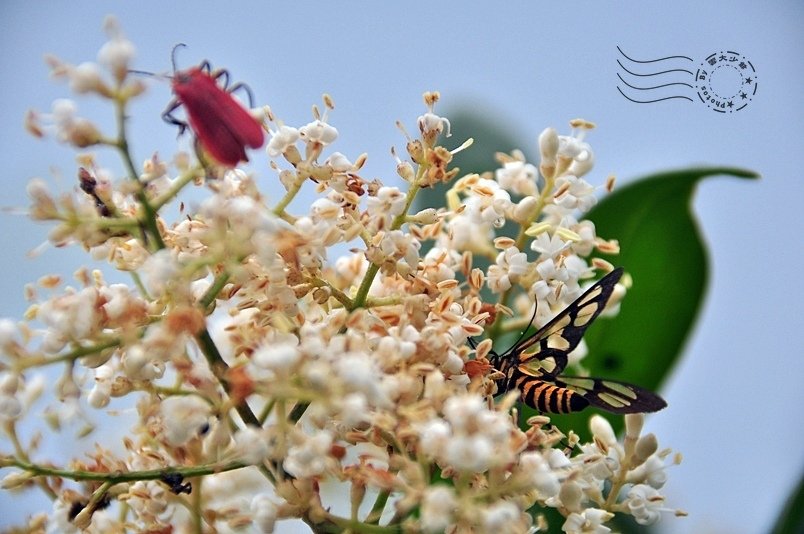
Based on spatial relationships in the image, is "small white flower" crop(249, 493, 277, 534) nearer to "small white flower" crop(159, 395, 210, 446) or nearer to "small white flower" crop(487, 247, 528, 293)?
"small white flower" crop(159, 395, 210, 446)

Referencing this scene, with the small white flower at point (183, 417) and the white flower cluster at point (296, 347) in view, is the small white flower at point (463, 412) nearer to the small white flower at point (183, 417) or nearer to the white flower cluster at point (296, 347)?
the white flower cluster at point (296, 347)

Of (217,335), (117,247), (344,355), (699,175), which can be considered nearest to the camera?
(344,355)

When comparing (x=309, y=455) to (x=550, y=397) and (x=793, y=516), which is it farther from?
(x=793, y=516)

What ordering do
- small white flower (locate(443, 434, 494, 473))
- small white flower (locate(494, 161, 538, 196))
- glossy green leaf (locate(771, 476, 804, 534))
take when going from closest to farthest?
small white flower (locate(443, 434, 494, 473)), small white flower (locate(494, 161, 538, 196)), glossy green leaf (locate(771, 476, 804, 534))

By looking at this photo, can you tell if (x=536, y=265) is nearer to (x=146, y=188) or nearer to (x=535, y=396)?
(x=535, y=396)

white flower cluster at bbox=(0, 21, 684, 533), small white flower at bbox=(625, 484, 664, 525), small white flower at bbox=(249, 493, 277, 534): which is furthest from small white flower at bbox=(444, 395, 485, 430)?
small white flower at bbox=(625, 484, 664, 525)

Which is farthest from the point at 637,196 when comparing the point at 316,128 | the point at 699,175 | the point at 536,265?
the point at 316,128
